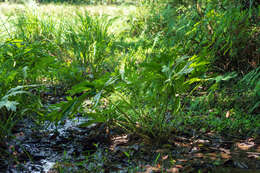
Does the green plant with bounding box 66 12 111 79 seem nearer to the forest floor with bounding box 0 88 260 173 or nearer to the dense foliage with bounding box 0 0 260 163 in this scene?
the dense foliage with bounding box 0 0 260 163

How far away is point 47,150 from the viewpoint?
5.88 feet

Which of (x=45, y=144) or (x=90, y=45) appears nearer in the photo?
(x=45, y=144)

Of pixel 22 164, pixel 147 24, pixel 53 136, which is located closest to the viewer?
pixel 22 164

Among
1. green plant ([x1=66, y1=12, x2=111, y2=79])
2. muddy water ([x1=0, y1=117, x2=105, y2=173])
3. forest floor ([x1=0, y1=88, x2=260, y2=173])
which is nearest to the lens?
forest floor ([x1=0, y1=88, x2=260, y2=173])

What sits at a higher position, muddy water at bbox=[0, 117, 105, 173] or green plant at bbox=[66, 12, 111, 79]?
green plant at bbox=[66, 12, 111, 79]

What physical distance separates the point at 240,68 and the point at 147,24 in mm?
2883

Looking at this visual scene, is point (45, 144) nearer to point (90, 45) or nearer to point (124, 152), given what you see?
point (124, 152)

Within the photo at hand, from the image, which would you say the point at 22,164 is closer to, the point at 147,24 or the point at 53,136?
the point at 53,136

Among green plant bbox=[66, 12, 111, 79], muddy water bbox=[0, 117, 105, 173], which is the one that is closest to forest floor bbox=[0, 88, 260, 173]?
muddy water bbox=[0, 117, 105, 173]

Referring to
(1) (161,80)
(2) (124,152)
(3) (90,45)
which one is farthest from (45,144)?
(3) (90,45)

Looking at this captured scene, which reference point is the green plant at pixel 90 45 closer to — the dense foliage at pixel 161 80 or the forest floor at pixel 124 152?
the dense foliage at pixel 161 80

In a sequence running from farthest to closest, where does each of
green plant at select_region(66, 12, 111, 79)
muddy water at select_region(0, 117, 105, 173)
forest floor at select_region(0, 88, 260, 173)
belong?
green plant at select_region(66, 12, 111, 79), muddy water at select_region(0, 117, 105, 173), forest floor at select_region(0, 88, 260, 173)

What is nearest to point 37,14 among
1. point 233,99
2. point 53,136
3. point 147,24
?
point 147,24

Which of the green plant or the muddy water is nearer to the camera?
the muddy water
